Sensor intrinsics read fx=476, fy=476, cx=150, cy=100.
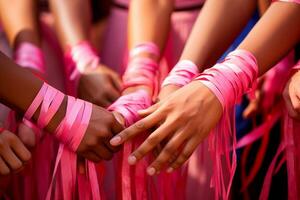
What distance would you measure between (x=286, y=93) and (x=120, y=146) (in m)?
0.27

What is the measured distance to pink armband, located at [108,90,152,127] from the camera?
726mm

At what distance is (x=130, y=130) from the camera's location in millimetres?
688

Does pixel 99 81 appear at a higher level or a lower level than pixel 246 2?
lower

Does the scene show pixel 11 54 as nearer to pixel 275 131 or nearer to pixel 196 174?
pixel 196 174

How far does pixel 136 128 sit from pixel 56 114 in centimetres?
12

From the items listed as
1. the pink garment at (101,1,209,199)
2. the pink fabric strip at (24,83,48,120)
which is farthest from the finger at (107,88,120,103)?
the pink fabric strip at (24,83,48,120)

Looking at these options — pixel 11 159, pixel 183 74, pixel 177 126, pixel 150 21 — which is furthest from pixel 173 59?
pixel 11 159

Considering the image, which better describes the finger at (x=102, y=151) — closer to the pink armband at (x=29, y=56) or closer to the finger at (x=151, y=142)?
the finger at (x=151, y=142)

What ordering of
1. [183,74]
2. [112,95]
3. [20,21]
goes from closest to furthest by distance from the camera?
[183,74] → [112,95] → [20,21]

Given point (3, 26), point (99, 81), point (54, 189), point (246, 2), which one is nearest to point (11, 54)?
point (3, 26)

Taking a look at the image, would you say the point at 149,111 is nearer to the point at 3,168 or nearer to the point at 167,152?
the point at 167,152

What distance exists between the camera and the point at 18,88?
2.21ft

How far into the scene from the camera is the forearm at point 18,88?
0.67 metres

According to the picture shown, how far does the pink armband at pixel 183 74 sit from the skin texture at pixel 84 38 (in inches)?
5.4
